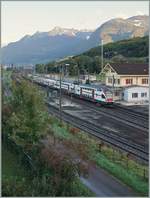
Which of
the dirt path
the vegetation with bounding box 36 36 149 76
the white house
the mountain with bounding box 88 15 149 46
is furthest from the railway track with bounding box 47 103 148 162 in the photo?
the mountain with bounding box 88 15 149 46

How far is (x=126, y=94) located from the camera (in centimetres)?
3728

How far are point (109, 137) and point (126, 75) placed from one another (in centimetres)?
2107

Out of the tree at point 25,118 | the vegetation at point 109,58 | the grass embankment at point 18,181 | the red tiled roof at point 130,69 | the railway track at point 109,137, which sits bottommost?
the railway track at point 109,137

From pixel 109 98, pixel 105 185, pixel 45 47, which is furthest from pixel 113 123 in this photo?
pixel 45 47

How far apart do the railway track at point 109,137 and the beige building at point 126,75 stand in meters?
14.1

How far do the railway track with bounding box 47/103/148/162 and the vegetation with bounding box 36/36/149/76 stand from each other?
111 feet

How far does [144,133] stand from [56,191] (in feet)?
40.2

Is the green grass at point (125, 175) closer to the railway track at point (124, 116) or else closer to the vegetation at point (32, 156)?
the vegetation at point (32, 156)

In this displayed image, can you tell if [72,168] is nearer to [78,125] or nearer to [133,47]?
[78,125]

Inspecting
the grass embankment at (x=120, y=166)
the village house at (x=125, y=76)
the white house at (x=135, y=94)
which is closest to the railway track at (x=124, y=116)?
the white house at (x=135, y=94)

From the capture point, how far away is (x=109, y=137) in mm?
21812

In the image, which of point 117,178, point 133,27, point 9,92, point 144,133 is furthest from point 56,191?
point 133,27

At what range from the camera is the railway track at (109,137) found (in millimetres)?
18438

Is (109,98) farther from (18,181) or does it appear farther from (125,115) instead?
(18,181)
